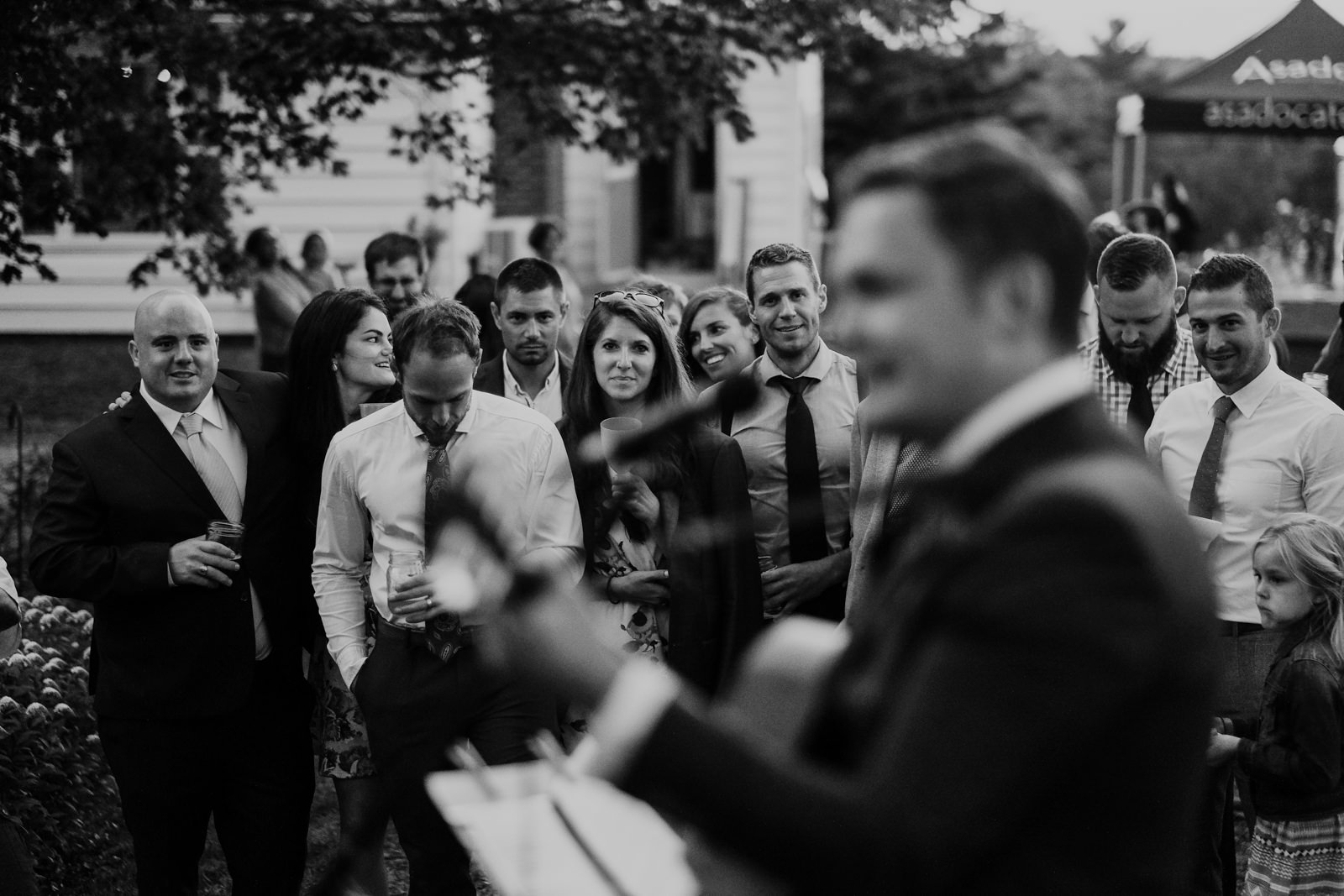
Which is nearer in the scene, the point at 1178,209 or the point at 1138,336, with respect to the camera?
the point at 1138,336

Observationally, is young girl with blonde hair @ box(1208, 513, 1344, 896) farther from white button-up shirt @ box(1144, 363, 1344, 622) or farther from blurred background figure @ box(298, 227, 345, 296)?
blurred background figure @ box(298, 227, 345, 296)

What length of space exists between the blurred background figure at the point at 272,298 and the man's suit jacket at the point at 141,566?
740 cm

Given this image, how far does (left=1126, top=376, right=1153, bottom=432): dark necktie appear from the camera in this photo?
234 inches

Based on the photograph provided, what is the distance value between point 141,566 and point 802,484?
7.57 ft

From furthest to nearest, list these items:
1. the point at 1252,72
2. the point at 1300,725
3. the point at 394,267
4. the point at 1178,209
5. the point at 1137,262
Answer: the point at 1178,209 < the point at 1252,72 < the point at 394,267 < the point at 1137,262 < the point at 1300,725

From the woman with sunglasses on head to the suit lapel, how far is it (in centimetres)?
126

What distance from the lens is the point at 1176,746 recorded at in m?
1.79

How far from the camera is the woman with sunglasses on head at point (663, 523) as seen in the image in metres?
4.36

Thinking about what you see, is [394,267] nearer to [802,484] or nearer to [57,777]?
[57,777]

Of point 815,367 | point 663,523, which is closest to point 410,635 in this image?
point 663,523

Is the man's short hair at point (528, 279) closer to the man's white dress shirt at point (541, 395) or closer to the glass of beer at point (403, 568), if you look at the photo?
the man's white dress shirt at point (541, 395)

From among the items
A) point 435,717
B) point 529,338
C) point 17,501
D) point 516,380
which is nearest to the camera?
point 435,717

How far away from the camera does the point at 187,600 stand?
16.9 ft

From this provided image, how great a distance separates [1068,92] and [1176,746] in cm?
6740
